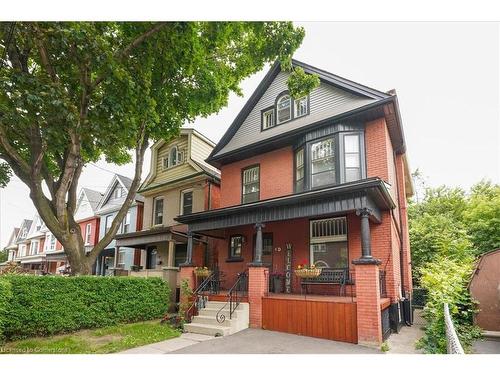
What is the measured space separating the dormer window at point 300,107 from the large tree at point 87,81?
3.50m

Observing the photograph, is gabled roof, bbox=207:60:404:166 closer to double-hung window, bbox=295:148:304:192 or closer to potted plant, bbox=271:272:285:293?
double-hung window, bbox=295:148:304:192

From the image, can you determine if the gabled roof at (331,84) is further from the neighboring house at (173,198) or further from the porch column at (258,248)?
the porch column at (258,248)

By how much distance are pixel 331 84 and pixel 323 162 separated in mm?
3227

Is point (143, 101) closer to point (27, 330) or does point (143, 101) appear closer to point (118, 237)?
point (27, 330)

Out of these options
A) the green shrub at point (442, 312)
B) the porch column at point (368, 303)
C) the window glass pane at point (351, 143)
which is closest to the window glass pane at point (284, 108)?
the window glass pane at point (351, 143)

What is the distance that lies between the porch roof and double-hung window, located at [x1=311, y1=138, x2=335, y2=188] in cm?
175

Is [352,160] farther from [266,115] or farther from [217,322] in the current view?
[217,322]

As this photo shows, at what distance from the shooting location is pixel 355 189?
7.91 metres

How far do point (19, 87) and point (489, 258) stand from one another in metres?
12.7

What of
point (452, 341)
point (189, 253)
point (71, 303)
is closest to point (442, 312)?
point (452, 341)

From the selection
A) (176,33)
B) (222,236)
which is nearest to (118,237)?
(222,236)

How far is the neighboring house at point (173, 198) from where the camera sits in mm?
14969

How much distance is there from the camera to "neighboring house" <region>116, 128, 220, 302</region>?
14969mm

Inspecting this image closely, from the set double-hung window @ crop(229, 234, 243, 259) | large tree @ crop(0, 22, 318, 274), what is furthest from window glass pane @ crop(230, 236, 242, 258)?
large tree @ crop(0, 22, 318, 274)
